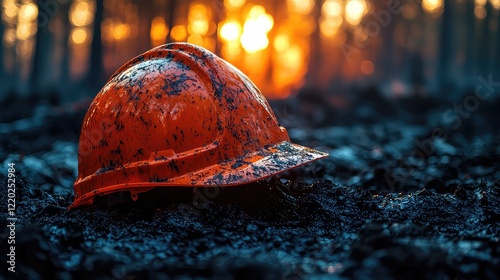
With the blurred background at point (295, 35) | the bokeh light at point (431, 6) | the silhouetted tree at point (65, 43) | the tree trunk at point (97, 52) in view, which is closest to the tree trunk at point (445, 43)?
the blurred background at point (295, 35)

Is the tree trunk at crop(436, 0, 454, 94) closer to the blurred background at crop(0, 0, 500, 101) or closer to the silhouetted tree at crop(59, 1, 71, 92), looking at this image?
the blurred background at crop(0, 0, 500, 101)

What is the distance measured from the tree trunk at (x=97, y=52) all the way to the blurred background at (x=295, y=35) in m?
6.76

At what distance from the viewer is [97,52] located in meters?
16.7

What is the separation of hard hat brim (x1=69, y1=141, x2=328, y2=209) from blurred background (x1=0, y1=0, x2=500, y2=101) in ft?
67.6

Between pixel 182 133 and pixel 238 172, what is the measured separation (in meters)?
0.47

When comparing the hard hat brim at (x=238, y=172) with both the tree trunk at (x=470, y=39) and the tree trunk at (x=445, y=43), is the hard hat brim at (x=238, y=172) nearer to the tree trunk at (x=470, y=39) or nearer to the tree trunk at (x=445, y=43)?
the tree trunk at (x=445, y=43)

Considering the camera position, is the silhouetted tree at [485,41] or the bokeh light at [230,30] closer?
the silhouetted tree at [485,41]

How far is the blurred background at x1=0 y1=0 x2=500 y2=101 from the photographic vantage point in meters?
28.7

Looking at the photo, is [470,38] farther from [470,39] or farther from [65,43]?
[65,43]

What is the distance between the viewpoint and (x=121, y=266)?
2.45 metres

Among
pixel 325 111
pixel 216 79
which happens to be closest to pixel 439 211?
pixel 216 79

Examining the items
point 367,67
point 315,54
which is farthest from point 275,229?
point 367,67

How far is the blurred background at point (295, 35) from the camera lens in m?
28.7

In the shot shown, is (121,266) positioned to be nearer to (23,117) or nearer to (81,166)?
(81,166)
